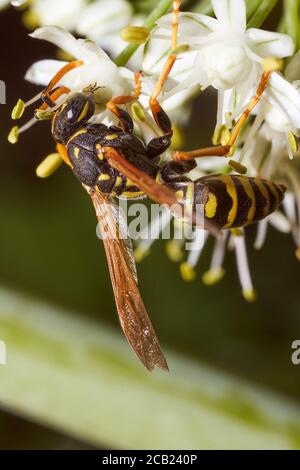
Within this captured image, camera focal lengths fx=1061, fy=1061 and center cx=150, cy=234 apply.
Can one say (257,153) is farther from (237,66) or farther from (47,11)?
(47,11)

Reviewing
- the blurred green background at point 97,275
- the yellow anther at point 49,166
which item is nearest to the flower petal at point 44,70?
the yellow anther at point 49,166

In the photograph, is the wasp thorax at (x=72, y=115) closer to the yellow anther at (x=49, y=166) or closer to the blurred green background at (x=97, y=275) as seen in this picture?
the yellow anther at (x=49, y=166)

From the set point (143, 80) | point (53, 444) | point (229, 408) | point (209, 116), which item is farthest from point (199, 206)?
point (53, 444)

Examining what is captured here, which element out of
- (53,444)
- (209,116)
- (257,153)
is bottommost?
(53,444)

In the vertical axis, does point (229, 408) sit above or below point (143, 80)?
below

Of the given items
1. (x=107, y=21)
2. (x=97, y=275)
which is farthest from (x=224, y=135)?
Result: (x=97, y=275)
